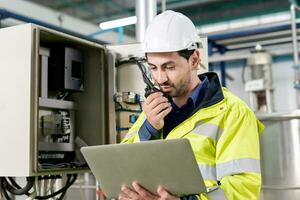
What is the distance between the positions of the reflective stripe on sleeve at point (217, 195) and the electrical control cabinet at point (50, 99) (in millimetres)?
650

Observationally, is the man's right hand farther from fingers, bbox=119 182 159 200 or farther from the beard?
fingers, bbox=119 182 159 200

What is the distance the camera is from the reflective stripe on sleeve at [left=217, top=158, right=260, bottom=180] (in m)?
1.09

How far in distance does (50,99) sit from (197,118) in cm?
73

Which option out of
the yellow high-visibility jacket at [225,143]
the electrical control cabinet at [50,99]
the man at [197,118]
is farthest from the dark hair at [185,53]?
the electrical control cabinet at [50,99]

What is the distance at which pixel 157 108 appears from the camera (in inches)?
47.4

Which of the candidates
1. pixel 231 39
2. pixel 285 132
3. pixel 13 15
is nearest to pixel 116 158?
pixel 285 132

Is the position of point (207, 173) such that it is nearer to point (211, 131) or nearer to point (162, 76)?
point (211, 131)

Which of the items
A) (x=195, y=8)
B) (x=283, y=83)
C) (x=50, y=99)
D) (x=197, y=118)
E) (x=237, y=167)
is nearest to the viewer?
(x=237, y=167)

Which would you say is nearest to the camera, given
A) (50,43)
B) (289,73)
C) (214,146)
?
(214,146)

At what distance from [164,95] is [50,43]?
714 mm

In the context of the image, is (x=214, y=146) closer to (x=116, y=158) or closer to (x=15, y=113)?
(x=116, y=158)

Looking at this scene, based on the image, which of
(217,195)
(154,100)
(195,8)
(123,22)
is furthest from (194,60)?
(195,8)

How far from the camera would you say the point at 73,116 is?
1852mm

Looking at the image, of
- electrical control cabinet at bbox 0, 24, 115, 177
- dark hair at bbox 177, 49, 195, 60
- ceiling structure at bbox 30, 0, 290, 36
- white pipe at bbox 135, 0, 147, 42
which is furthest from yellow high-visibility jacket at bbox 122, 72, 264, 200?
ceiling structure at bbox 30, 0, 290, 36
